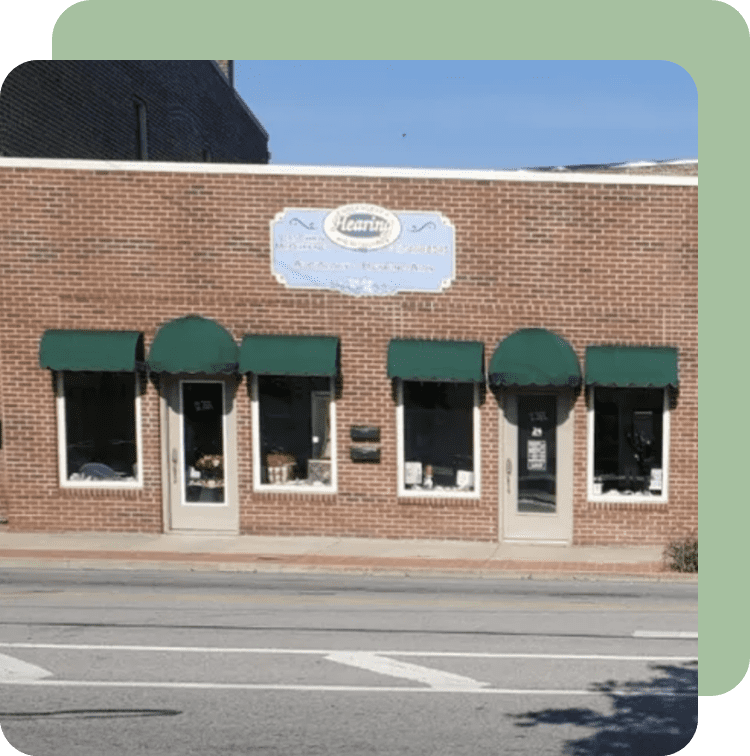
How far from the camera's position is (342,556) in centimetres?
1370

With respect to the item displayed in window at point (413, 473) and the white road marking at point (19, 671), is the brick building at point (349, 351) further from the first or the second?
the white road marking at point (19, 671)

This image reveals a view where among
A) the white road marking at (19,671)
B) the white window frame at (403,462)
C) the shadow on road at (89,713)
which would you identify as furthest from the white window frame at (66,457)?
the shadow on road at (89,713)

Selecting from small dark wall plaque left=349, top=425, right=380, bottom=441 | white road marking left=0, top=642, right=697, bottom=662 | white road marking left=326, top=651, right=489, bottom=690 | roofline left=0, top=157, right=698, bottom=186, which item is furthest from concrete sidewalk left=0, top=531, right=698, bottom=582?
roofline left=0, top=157, right=698, bottom=186

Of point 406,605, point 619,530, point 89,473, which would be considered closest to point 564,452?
point 619,530

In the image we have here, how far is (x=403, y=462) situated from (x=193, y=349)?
358 centimetres

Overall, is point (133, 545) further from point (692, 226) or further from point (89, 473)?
point (692, 226)

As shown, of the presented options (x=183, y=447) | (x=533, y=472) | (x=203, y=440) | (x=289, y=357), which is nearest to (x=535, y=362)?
(x=533, y=472)

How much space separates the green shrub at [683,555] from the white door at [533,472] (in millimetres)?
1786

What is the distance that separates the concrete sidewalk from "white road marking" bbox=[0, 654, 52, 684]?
4463 millimetres

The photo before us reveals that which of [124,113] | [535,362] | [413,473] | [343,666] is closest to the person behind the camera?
[343,666]

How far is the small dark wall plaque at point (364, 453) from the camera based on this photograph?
1485 cm

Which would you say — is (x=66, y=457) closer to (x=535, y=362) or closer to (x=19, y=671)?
(x=19, y=671)

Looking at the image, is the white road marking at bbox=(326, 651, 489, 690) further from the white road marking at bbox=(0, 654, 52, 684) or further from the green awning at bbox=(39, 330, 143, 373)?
the green awning at bbox=(39, 330, 143, 373)

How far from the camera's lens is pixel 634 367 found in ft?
46.2
